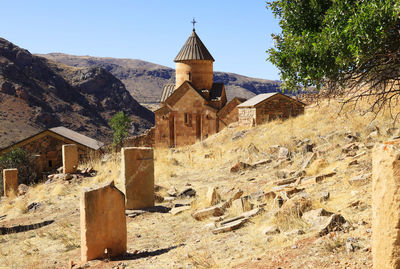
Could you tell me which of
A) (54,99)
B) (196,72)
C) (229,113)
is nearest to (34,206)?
(229,113)

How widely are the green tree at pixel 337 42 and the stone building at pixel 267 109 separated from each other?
13608mm

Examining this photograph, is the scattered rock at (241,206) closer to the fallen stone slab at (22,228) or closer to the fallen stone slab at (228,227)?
the fallen stone slab at (228,227)

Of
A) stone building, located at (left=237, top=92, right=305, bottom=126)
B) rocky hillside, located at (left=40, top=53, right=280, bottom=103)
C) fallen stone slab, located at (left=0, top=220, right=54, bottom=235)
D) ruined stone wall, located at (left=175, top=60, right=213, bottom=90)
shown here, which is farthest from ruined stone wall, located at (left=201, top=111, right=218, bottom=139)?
rocky hillside, located at (left=40, top=53, right=280, bottom=103)

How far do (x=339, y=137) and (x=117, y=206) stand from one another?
26.0ft

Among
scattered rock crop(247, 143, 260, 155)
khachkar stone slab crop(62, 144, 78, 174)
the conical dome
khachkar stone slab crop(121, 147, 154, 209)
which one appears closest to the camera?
khachkar stone slab crop(121, 147, 154, 209)

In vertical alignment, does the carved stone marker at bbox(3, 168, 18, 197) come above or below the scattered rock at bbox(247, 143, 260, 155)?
below

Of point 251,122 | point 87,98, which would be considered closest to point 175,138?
point 251,122

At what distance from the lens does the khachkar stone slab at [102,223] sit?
5.91 m

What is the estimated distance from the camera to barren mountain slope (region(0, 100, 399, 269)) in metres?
4.92

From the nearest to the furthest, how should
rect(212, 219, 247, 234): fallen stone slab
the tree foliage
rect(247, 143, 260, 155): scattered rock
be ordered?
rect(212, 219, 247, 234): fallen stone slab → rect(247, 143, 260, 155): scattered rock → the tree foliage

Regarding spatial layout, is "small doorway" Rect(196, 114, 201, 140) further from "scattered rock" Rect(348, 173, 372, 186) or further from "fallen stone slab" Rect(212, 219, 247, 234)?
"fallen stone slab" Rect(212, 219, 247, 234)

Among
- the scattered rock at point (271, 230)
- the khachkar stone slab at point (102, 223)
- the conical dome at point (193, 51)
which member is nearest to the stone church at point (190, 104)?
the conical dome at point (193, 51)

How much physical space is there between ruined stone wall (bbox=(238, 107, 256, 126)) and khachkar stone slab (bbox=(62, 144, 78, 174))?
34.9ft

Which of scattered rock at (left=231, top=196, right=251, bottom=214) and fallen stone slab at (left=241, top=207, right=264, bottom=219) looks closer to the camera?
fallen stone slab at (left=241, top=207, right=264, bottom=219)
